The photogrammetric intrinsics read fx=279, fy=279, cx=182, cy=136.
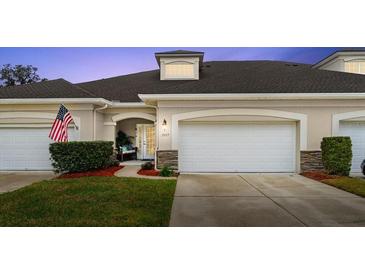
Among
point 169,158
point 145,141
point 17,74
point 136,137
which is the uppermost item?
point 17,74

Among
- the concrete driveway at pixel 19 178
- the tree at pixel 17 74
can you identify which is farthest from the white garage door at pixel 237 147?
the tree at pixel 17 74

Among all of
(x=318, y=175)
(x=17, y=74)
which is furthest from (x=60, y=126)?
(x=17, y=74)

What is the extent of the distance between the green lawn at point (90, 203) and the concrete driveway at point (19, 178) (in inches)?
29.7

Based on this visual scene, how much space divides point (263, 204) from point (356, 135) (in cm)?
722

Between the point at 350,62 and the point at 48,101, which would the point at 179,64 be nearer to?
the point at 48,101

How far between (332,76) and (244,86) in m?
4.65

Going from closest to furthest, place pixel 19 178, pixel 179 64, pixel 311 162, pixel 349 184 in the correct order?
pixel 349 184, pixel 19 178, pixel 311 162, pixel 179 64

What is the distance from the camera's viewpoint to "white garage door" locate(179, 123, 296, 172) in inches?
442

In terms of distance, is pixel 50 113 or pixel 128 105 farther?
pixel 128 105

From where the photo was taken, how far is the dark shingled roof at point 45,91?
1173 centimetres

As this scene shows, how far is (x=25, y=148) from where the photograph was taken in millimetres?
11969

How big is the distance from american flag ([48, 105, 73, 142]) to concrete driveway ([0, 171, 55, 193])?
5.09 feet
